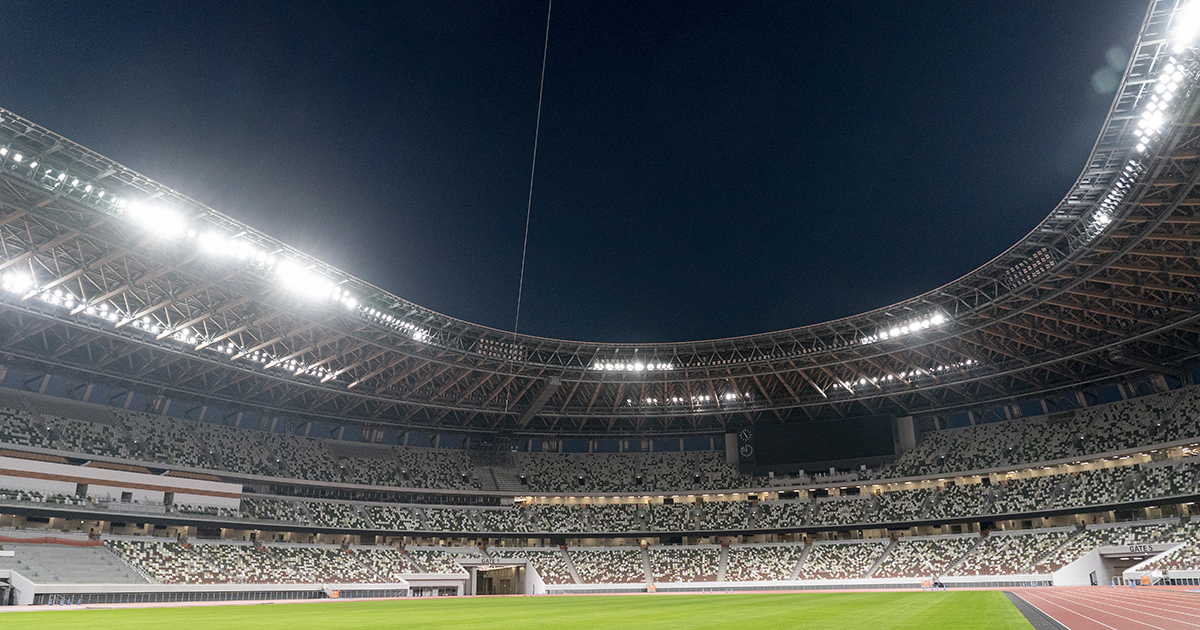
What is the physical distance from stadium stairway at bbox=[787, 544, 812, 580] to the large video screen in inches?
288

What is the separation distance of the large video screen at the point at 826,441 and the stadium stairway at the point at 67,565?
5030 centimetres

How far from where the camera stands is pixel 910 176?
59.0 metres

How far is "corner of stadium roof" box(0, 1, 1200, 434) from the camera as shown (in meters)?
29.0

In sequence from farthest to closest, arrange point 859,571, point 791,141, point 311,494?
point 791,141, point 311,494, point 859,571

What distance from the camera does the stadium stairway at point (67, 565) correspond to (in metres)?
37.1

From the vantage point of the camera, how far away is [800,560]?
59.4 m

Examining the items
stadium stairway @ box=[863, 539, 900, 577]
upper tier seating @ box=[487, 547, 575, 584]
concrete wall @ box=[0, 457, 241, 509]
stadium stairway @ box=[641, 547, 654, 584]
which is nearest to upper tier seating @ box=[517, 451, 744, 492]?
upper tier seating @ box=[487, 547, 575, 584]

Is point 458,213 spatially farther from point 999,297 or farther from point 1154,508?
point 1154,508

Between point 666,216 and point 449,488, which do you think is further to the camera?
point 666,216

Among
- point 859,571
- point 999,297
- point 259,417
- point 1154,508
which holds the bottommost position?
point 859,571

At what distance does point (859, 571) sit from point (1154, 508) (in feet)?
68.7

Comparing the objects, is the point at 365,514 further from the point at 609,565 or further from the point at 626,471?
the point at 626,471

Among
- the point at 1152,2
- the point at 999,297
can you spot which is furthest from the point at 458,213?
the point at 1152,2

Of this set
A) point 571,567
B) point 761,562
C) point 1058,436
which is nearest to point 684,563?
point 761,562
